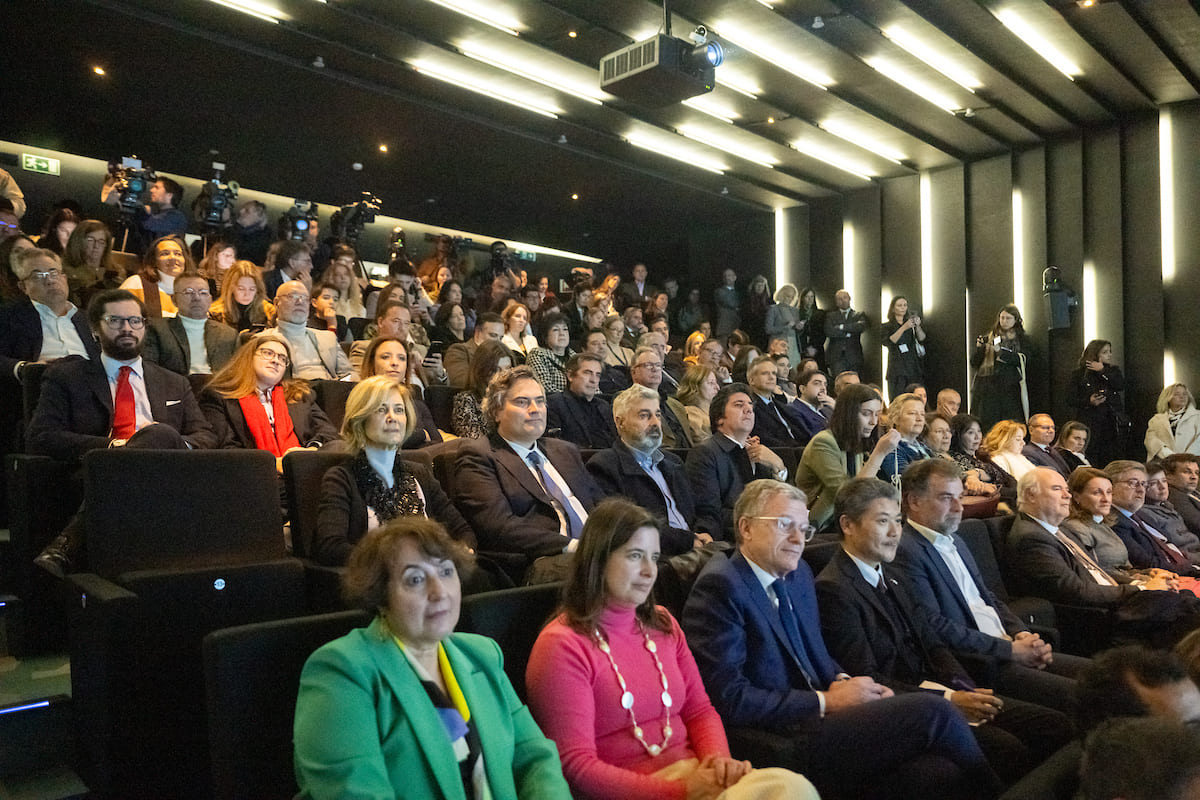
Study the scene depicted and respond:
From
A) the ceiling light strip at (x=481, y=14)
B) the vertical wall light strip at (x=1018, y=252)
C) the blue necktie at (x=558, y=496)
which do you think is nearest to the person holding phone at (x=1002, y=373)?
the vertical wall light strip at (x=1018, y=252)

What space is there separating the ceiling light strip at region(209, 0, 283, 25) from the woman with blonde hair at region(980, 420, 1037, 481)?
207 inches

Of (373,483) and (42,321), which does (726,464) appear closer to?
(373,483)

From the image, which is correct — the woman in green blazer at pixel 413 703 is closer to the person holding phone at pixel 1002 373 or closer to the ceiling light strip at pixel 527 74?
the ceiling light strip at pixel 527 74

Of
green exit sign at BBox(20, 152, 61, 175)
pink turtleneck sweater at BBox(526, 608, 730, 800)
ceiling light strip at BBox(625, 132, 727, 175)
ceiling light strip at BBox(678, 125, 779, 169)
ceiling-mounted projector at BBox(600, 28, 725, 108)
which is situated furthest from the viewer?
ceiling light strip at BBox(625, 132, 727, 175)

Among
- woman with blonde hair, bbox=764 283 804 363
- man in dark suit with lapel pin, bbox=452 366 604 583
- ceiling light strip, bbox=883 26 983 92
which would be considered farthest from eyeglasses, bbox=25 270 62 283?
woman with blonde hair, bbox=764 283 804 363

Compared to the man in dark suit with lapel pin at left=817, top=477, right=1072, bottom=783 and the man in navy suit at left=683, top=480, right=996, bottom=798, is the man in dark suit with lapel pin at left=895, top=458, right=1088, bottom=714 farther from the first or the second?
the man in navy suit at left=683, top=480, right=996, bottom=798

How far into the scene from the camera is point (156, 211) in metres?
6.32

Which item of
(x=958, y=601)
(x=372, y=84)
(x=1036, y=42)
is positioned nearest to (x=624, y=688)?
(x=958, y=601)

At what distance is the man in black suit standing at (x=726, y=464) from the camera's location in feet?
11.7

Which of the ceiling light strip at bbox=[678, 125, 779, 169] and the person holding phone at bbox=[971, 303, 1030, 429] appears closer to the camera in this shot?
the ceiling light strip at bbox=[678, 125, 779, 169]

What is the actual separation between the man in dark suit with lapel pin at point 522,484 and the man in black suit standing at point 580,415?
4.33ft

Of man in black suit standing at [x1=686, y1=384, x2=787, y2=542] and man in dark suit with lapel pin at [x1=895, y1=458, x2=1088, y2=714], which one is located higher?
man in black suit standing at [x1=686, y1=384, x2=787, y2=542]

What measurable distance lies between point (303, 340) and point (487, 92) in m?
3.52

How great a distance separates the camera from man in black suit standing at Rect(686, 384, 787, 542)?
355 centimetres
